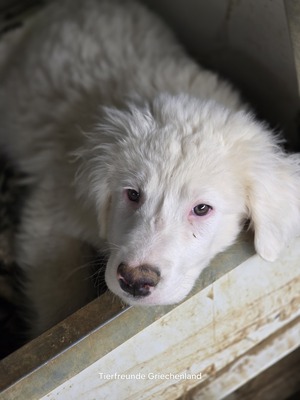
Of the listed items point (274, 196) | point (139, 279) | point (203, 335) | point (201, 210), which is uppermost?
point (274, 196)

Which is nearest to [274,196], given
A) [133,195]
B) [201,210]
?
[201,210]

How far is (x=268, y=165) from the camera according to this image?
1.88 metres

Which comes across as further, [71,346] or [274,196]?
[274,196]

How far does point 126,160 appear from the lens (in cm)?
190

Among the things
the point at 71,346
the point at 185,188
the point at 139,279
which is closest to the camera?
the point at 71,346

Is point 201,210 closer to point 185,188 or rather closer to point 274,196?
point 185,188

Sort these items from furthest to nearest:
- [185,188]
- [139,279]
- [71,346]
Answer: [185,188]
[139,279]
[71,346]

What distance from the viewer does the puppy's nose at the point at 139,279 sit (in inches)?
65.4

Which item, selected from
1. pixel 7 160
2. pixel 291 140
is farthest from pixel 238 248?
pixel 7 160

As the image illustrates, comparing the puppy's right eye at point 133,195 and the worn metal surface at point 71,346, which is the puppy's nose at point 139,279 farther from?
the puppy's right eye at point 133,195

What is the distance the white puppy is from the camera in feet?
5.87

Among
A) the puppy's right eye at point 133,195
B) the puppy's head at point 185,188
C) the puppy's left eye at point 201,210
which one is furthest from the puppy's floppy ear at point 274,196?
the puppy's right eye at point 133,195

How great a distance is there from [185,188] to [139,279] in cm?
31

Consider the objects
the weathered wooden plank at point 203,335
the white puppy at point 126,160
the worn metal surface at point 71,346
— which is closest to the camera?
the worn metal surface at point 71,346
